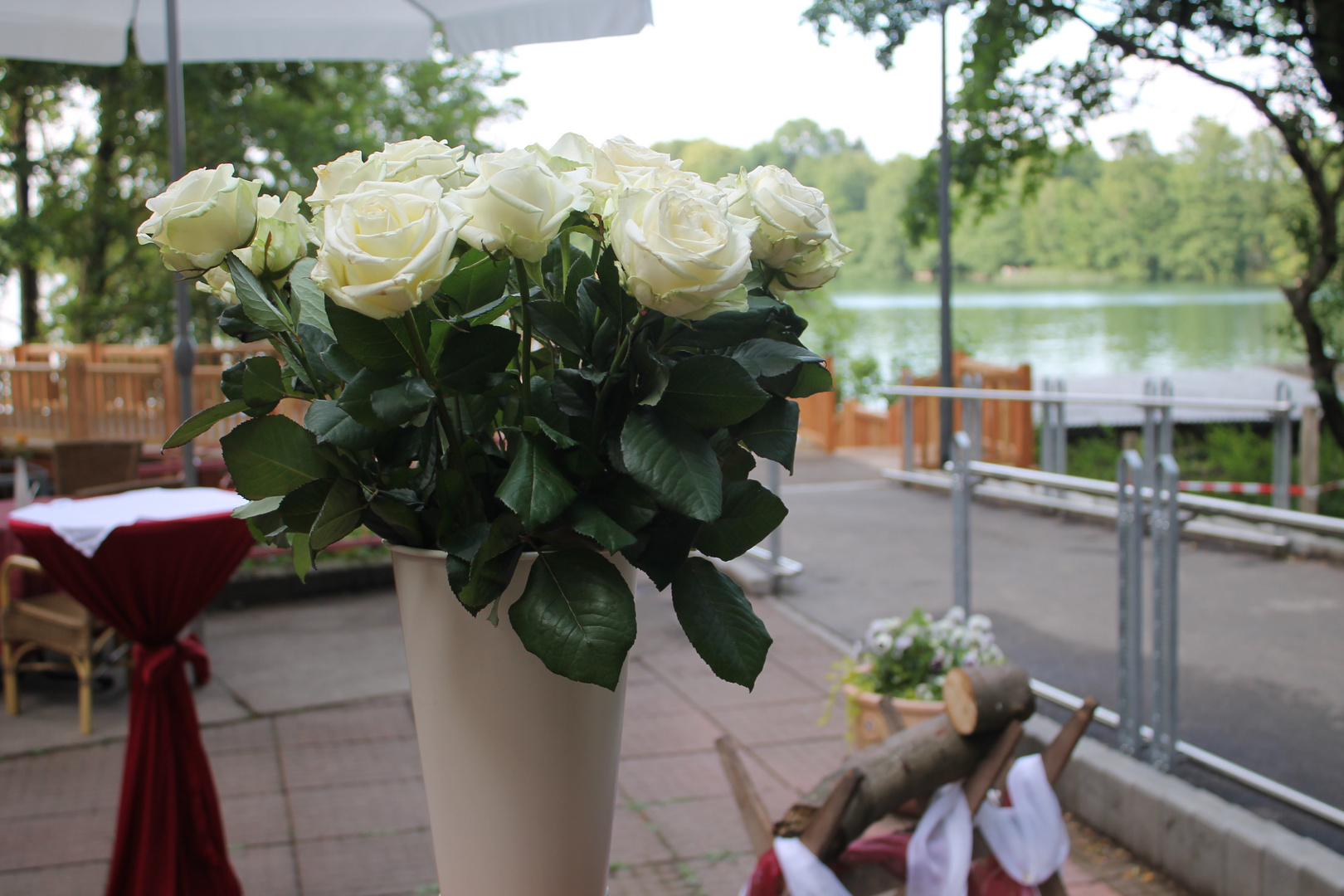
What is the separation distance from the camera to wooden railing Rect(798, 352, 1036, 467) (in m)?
9.59

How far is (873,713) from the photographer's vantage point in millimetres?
3381

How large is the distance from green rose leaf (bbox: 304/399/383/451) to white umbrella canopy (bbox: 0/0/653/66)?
305cm

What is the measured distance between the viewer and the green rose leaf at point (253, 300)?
34.4 inches

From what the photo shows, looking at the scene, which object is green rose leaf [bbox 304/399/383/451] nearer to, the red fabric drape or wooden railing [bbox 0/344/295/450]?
the red fabric drape

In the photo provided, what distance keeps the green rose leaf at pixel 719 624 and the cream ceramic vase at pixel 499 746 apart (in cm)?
8

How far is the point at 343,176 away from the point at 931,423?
33.3ft

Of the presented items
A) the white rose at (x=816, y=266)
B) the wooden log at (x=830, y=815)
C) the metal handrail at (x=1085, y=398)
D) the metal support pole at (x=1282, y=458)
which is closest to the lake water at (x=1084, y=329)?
the metal support pole at (x=1282, y=458)

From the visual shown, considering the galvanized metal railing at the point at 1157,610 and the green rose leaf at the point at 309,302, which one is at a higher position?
the green rose leaf at the point at 309,302

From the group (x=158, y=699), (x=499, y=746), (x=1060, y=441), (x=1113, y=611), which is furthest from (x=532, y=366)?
(x=1060, y=441)

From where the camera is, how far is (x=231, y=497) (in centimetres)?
299

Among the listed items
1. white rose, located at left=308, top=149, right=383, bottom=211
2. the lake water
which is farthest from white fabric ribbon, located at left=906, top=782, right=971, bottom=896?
the lake water

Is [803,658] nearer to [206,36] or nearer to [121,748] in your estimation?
[121,748]

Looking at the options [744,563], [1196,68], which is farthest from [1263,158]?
[744,563]

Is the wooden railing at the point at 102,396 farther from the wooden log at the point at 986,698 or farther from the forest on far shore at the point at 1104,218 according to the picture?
the forest on far shore at the point at 1104,218
